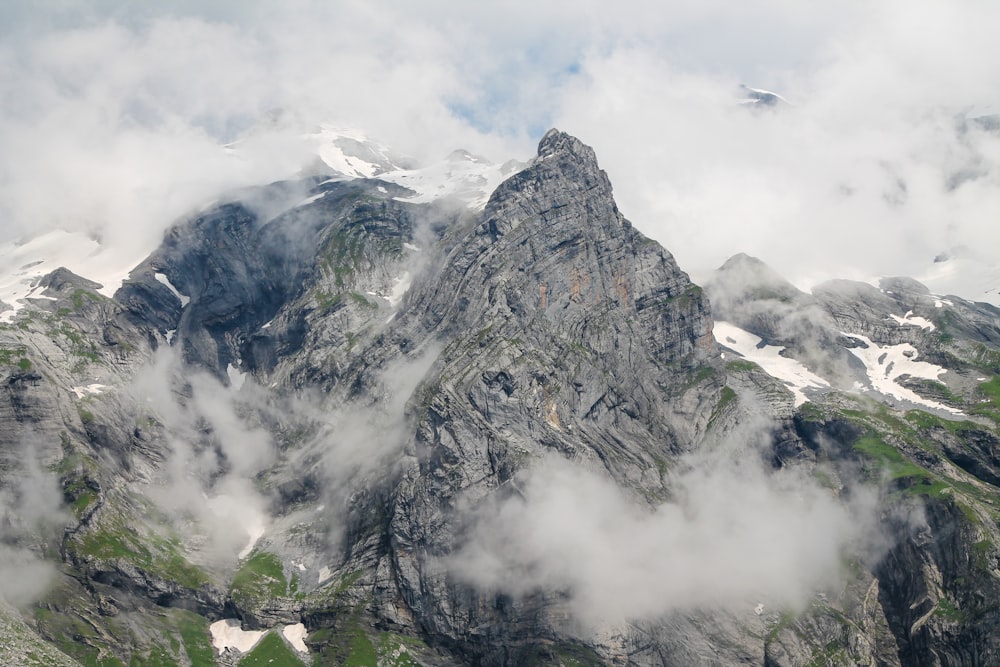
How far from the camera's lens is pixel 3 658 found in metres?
178

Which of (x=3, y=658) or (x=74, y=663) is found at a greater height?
(x=3, y=658)

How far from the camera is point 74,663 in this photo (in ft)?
631

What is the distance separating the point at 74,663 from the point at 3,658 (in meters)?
16.9

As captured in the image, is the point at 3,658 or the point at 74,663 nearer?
the point at 3,658
